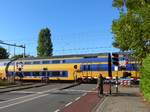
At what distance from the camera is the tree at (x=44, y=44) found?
128 metres

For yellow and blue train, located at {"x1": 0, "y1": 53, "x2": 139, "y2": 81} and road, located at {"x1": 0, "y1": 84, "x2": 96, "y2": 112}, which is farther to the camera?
yellow and blue train, located at {"x1": 0, "y1": 53, "x2": 139, "y2": 81}

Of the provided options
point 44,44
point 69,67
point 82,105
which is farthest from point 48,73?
point 44,44

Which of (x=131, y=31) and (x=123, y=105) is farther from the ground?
(x=131, y=31)

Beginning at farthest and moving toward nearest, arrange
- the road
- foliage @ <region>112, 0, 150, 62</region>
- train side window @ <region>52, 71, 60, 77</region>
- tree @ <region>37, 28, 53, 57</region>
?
tree @ <region>37, 28, 53, 57</region>, train side window @ <region>52, 71, 60, 77</region>, foliage @ <region>112, 0, 150, 62</region>, the road

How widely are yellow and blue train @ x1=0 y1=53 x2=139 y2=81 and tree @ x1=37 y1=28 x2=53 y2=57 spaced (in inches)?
2036

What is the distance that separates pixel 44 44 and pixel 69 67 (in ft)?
222

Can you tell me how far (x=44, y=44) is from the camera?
429ft

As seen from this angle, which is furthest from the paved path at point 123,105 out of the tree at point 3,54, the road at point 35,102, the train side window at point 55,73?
the tree at point 3,54

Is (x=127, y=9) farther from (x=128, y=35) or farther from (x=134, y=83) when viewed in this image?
(x=134, y=83)

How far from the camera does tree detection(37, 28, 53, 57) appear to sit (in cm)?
12766

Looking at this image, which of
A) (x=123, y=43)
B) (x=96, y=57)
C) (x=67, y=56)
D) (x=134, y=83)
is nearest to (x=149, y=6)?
(x=123, y=43)

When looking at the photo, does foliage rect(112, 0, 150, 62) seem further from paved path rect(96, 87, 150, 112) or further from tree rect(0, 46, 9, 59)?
tree rect(0, 46, 9, 59)

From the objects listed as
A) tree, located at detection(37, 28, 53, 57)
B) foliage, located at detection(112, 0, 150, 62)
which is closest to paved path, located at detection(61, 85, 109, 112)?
foliage, located at detection(112, 0, 150, 62)

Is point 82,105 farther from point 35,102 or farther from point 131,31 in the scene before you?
point 131,31
